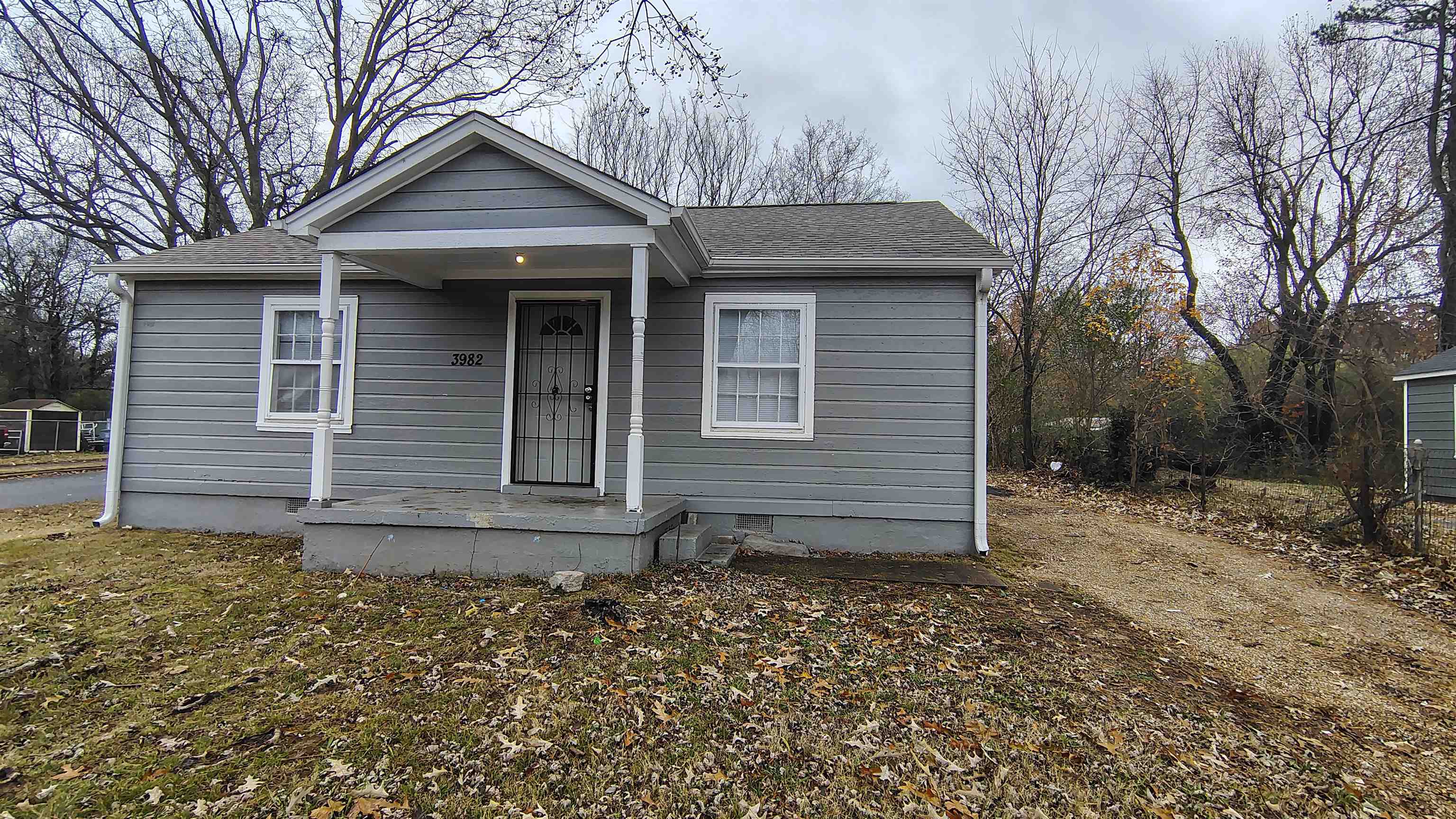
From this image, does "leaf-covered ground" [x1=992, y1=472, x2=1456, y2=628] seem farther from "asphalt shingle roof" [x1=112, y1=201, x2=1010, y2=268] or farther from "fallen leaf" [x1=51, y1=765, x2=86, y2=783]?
"fallen leaf" [x1=51, y1=765, x2=86, y2=783]

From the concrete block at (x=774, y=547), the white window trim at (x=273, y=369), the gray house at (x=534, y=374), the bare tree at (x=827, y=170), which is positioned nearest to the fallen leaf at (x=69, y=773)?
the gray house at (x=534, y=374)

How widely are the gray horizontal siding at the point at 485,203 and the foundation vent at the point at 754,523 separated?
3.00 meters

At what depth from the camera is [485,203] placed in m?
4.95

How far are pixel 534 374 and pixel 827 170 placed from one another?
16.1 meters

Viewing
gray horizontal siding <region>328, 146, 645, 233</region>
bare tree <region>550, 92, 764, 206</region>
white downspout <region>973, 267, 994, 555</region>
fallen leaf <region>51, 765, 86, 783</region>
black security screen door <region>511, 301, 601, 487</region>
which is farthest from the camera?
bare tree <region>550, 92, 764, 206</region>

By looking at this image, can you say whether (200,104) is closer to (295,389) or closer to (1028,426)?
(295,389)

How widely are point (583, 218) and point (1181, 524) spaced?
8.67m

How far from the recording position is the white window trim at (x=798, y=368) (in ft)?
20.0

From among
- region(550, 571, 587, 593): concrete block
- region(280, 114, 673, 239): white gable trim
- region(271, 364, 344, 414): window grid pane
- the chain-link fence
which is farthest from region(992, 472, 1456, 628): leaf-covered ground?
region(271, 364, 344, 414): window grid pane

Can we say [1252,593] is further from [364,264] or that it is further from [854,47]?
[364,264]

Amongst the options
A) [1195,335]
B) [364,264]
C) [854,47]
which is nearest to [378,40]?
[364,264]

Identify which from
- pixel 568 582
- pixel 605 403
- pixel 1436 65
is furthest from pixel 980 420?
pixel 1436 65

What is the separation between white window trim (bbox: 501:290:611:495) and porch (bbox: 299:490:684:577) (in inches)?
51.1

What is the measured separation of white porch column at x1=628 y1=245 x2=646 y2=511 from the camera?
187 inches
